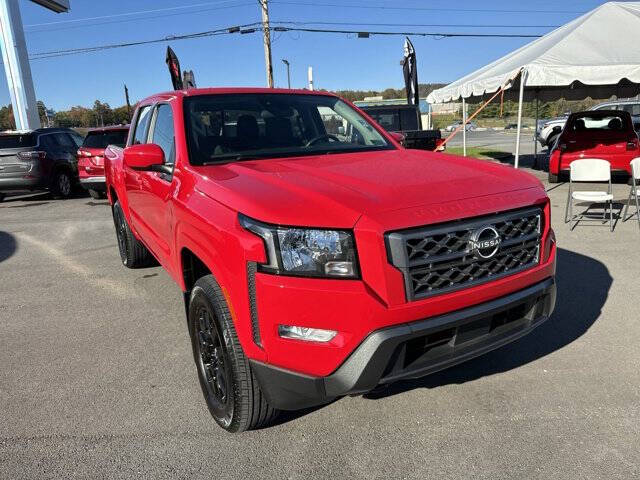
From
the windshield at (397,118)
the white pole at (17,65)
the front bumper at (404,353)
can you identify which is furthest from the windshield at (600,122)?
the white pole at (17,65)

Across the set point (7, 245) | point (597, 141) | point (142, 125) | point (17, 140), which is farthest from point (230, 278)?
point (17, 140)

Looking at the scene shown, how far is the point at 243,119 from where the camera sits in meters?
3.42

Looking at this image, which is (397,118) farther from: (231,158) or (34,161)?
(231,158)

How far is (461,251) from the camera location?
85.3 inches

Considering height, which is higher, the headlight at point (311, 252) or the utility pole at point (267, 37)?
the utility pole at point (267, 37)

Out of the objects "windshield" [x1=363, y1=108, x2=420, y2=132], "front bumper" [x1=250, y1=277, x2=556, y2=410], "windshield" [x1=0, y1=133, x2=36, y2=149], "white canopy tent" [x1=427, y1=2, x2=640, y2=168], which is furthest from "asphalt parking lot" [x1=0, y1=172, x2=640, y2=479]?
"windshield" [x1=363, y1=108, x2=420, y2=132]

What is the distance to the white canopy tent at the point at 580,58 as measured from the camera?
30.5 ft

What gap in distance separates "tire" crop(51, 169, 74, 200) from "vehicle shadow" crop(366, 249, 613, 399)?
10868 millimetres

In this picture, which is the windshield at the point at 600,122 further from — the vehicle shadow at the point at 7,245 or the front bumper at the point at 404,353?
the vehicle shadow at the point at 7,245

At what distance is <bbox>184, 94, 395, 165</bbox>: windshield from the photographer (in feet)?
10.5

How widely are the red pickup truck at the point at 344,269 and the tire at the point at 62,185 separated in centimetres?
997

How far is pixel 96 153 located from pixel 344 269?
996 centimetres

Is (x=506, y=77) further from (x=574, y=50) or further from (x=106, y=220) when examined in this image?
(x=106, y=220)

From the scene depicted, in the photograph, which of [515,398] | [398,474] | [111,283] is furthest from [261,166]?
[111,283]
